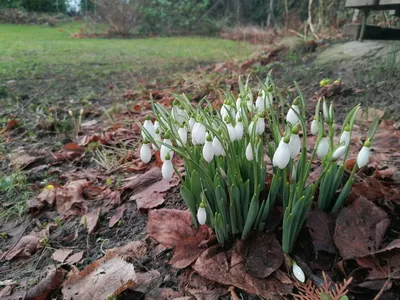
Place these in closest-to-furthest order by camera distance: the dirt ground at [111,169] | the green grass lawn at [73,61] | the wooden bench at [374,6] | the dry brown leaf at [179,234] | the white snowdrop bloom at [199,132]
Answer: the white snowdrop bloom at [199,132]
the dry brown leaf at [179,234]
the dirt ground at [111,169]
the wooden bench at [374,6]
the green grass lawn at [73,61]

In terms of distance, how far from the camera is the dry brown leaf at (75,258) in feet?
4.37

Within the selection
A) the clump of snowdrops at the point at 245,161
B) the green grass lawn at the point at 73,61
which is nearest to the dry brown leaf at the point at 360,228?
the clump of snowdrops at the point at 245,161

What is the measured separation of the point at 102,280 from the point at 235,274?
0.42 metres

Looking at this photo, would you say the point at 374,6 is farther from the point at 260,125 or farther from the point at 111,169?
the point at 260,125

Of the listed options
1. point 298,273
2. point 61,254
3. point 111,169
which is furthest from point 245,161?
point 111,169

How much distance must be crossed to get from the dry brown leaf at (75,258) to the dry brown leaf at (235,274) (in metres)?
0.50

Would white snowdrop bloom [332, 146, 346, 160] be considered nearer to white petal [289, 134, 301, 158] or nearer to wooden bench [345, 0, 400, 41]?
white petal [289, 134, 301, 158]

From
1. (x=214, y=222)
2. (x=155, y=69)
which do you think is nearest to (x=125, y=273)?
(x=214, y=222)

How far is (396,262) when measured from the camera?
3.31 feet

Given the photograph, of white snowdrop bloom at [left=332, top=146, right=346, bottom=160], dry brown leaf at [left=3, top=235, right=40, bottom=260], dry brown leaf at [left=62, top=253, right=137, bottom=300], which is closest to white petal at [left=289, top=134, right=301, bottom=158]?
white snowdrop bloom at [left=332, top=146, right=346, bottom=160]

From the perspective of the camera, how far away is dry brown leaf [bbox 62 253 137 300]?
1.08m

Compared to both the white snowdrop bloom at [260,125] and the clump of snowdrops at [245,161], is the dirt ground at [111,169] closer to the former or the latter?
the clump of snowdrops at [245,161]

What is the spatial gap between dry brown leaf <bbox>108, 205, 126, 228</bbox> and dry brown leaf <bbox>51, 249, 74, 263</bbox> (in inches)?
7.6

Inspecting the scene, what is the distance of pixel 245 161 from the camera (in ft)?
3.80
